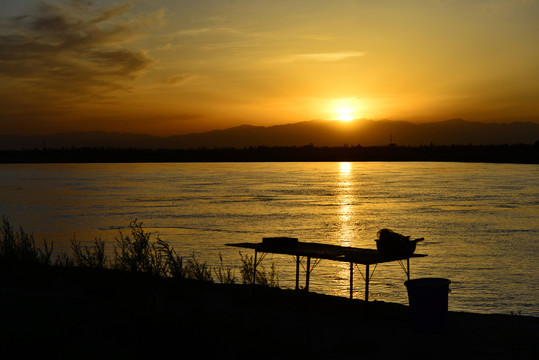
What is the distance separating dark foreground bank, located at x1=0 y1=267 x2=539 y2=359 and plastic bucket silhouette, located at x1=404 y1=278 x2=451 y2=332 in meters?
0.15

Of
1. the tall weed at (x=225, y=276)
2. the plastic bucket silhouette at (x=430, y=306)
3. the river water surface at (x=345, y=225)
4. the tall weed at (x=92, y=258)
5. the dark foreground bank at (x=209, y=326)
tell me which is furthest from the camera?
the river water surface at (x=345, y=225)

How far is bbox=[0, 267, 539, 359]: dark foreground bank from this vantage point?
7312 millimetres

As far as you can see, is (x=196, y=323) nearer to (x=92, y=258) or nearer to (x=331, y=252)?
(x=331, y=252)

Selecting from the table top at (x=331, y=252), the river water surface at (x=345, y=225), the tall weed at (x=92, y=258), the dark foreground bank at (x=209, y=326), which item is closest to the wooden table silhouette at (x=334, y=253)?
the table top at (x=331, y=252)

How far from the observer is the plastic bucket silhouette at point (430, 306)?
906 centimetres

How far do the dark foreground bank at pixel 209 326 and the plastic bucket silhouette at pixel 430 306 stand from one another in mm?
150

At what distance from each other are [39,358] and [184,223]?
19183mm

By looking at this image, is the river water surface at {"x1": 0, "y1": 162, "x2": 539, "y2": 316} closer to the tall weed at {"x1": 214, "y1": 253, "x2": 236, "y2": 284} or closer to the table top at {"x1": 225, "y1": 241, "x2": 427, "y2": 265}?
the tall weed at {"x1": 214, "y1": 253, "x2": 236, "y2": 284}

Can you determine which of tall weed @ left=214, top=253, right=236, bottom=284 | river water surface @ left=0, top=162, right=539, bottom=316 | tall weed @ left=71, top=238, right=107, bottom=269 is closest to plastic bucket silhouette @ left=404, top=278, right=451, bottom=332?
river water surface @ left=0, top=162, right=539, bottom=316

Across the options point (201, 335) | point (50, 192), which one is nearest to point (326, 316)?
point (201, 335)

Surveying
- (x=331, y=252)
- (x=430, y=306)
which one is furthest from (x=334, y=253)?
(x=430, y=306)

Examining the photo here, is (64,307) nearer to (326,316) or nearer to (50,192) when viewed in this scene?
(326,316)

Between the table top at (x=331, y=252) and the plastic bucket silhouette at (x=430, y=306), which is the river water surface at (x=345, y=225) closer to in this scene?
the table top at (x=331, y=252)

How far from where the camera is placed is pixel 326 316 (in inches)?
405
